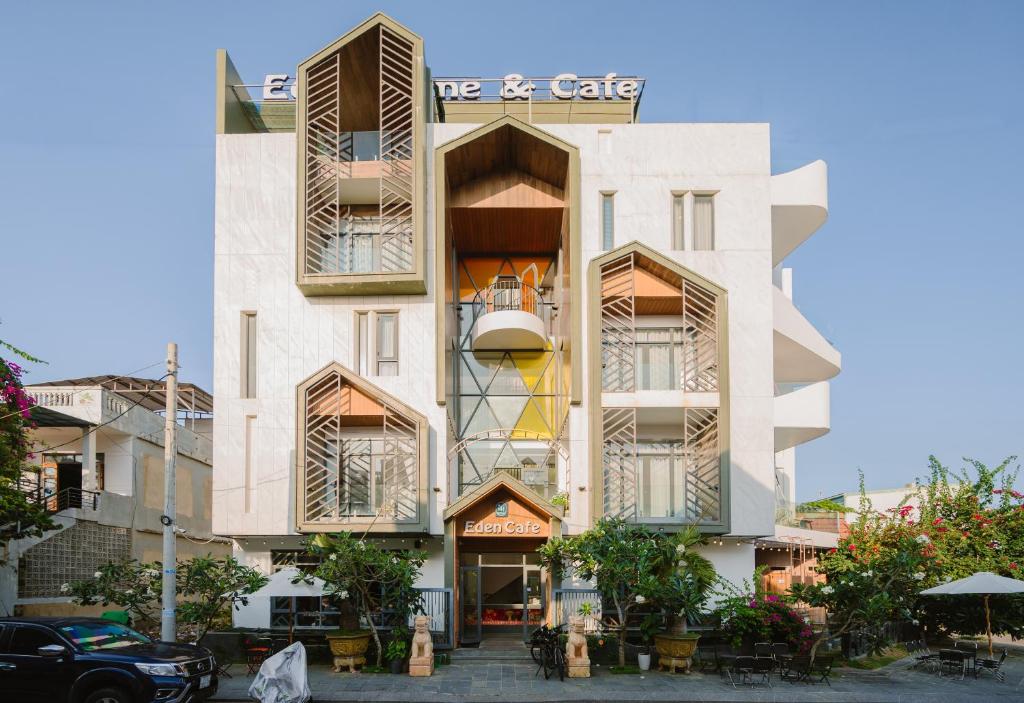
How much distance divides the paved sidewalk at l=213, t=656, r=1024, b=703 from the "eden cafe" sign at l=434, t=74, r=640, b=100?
739 inches

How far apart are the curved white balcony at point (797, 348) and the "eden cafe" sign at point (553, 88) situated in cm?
888

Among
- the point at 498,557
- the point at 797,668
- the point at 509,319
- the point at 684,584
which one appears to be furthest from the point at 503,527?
the point at 797,668

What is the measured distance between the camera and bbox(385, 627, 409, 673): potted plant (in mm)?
20359

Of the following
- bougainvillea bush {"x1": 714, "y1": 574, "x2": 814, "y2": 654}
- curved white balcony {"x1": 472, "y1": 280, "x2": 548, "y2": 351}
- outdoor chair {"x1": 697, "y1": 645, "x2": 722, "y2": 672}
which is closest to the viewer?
outdoor chair {"x1": 697, "y1": 645, "x2": 722, "y2": 672}

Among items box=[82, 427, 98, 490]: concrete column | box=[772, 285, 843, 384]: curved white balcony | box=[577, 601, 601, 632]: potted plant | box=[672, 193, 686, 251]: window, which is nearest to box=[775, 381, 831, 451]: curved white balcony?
box=[772, 285, 843, 384]: curved white balcony

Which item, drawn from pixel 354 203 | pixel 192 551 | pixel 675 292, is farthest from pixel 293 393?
pixel 192 551

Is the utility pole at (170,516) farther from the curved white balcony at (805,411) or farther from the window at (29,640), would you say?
the curved white balcony at (805,411)

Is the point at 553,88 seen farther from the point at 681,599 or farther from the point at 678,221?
the point at 681,599

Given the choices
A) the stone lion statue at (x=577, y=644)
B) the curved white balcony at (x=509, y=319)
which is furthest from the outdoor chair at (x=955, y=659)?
the curved white balcony at (x=509, y=319)

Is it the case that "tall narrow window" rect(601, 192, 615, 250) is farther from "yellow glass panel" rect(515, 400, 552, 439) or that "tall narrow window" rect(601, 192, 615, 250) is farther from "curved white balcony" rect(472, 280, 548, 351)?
"yellow glass panel" rect(515, 400, 552, 439)

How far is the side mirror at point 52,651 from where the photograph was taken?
14961 mm

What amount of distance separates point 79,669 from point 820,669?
637 inches

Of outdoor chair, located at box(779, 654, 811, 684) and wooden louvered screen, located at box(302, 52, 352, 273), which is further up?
wooden louvered screen, located at box(302, 52, 352, 273)

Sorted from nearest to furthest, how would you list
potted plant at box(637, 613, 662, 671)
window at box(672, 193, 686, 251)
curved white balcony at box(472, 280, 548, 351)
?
potted plant at box(637, 613, 662, 671)
window at box(672, 193, 686, 251)
curved white balcony at box(472, 280, 548, 351)
